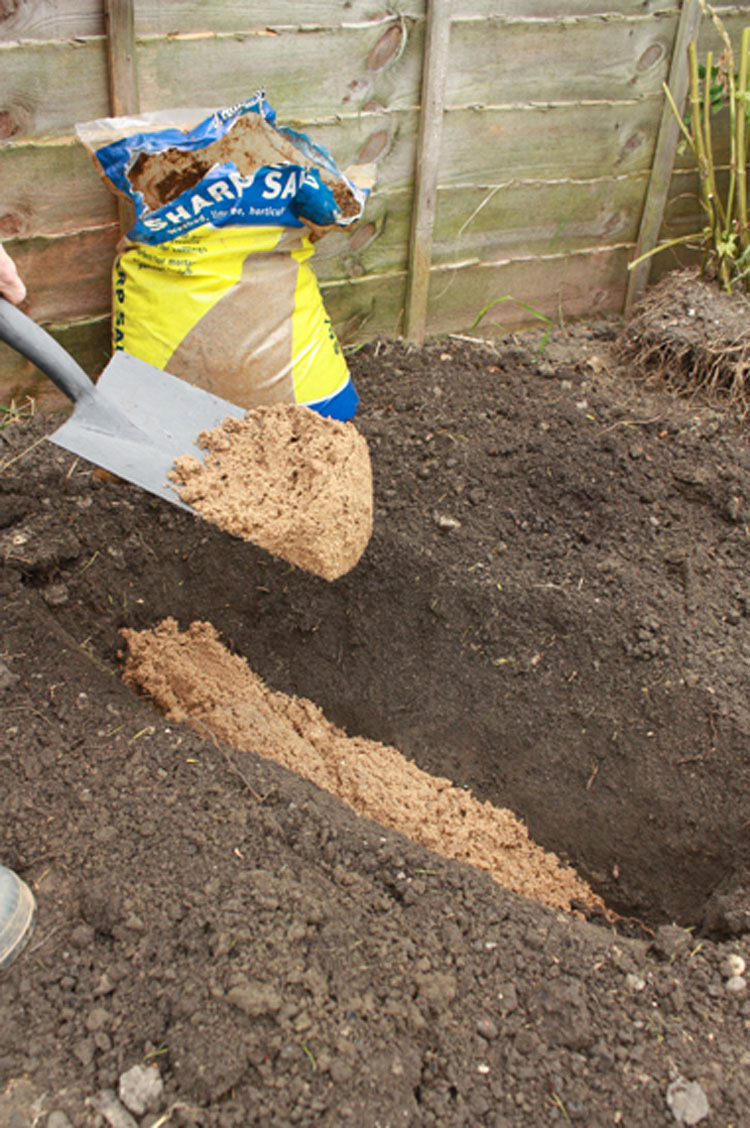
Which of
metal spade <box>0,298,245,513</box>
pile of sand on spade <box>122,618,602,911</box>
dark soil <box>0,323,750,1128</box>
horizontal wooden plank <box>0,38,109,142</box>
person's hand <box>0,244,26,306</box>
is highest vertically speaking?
horizontal wooden plank <box>0,38,109,142</box>

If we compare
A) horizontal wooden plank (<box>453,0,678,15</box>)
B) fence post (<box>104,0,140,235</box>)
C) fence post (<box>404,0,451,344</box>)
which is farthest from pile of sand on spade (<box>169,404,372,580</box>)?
horizontal wooden plank (<box>453,0,678,15</box>)

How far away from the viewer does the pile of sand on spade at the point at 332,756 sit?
2092mm

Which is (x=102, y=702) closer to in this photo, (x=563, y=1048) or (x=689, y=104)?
(x=563, y=1048)

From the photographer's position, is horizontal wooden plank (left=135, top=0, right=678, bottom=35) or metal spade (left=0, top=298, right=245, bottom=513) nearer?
metal spade (left=0, top=298, right=245, bottom=513)

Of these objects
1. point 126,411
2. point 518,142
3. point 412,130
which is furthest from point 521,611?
point 518,142

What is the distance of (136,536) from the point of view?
7.65 ft

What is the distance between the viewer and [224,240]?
2.35 m

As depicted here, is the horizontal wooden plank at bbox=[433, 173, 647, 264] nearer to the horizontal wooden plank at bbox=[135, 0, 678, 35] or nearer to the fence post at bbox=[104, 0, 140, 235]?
the horizontal wooden plank at bbox=[135, 0, 678, 35]

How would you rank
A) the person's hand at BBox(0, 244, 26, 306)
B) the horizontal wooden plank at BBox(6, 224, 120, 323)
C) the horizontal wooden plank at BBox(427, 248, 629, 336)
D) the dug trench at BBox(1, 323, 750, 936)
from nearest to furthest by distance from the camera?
the person's hand at BBox(0, 244, 26, 306)
the dug trench at BBox(1, 323, 750, 936)
the horizontal wooden plank at BBox(6, 224, 120, 323)
the horizontal wooden plank at BBox(427, 248, 629, 336)

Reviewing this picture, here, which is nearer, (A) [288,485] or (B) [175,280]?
(A) [288,485]

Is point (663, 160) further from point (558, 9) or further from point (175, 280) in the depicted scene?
point (175, 280)

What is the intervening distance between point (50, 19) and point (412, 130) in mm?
1134

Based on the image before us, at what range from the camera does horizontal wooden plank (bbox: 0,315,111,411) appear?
8.42ft

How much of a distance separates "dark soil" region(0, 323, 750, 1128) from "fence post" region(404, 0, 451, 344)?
160 mm
